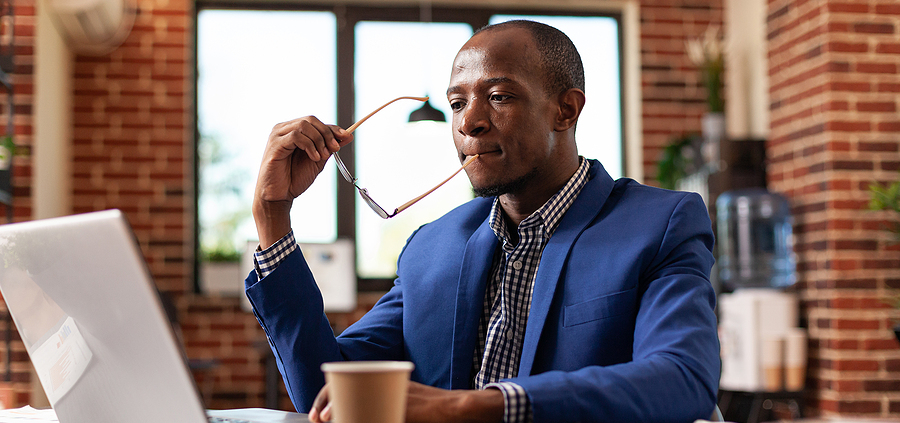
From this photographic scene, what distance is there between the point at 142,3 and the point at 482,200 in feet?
12.0

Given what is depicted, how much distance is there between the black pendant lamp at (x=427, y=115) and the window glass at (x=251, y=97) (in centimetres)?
109

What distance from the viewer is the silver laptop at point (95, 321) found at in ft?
1.71

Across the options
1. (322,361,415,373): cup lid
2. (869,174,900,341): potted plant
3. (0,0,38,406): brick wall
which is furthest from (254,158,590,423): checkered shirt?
(0,0,38,406): brick wall

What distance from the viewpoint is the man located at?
97 centimetres

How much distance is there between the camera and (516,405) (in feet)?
2.37

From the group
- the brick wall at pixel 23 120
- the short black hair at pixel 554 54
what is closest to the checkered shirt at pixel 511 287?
A: the short black hair at pixel 554 54

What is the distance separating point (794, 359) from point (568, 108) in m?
2.51

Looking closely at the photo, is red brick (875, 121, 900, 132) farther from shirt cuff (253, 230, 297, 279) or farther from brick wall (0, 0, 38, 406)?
brick wall (0, 0, 38, 406)

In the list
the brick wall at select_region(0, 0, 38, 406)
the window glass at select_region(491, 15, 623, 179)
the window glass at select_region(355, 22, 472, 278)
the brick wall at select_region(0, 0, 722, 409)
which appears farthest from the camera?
the window glass at select_region(491, 15, 623, 179)

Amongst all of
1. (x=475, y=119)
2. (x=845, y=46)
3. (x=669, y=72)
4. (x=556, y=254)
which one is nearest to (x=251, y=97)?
(x=669, y=72)

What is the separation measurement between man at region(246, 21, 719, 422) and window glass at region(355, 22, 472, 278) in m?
3.01

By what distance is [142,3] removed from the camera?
169 inches

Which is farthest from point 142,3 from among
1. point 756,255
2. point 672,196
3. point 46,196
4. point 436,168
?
point 672,196

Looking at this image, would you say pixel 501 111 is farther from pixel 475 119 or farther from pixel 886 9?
pixel 886 9
